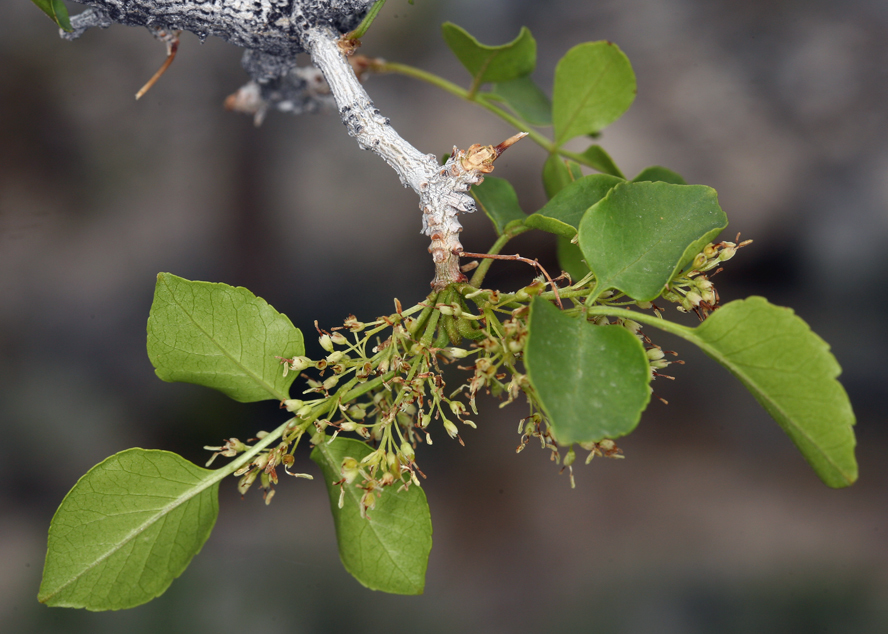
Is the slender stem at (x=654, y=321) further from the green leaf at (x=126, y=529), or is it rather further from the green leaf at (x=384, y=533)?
the green leaf at (x=126, y=529)

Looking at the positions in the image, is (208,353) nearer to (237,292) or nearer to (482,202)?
(237,292)

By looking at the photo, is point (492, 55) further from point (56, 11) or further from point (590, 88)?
point (56, 11)

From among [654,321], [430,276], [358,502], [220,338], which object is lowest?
[430,276]

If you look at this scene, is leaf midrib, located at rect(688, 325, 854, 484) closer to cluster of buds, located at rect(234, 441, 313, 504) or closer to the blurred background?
cluster of buds, located at rect(234, 441, 313, 504)

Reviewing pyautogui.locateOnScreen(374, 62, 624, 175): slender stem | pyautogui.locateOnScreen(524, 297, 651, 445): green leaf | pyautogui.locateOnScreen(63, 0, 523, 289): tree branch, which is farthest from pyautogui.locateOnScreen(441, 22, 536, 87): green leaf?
pyautogui.locateOnScreen(524, 297, 651, 445): green leaf

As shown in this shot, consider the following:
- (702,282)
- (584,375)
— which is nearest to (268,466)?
(584,375)

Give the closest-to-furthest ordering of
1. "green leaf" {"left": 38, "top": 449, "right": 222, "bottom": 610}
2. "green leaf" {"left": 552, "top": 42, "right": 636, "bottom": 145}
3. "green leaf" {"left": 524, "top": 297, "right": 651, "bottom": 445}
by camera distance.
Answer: "green leaf" {"left": 524, "top": 297, "right": 651, "bottom": 445}
"green leaf" {"left": 38, "top": 449, "right": 222, "bottom": 610}
"green leaf" {"left": 552, "top": 42, "right": 636, "bottom": 145}
